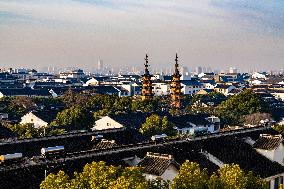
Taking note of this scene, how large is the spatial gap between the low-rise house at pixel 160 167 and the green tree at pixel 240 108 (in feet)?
151

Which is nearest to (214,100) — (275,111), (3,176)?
(275,111)

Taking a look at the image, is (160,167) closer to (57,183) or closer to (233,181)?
(233,181)

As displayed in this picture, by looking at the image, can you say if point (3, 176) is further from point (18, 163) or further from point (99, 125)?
point (99, 125)

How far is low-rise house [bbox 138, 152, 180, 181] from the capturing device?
65.9 ft

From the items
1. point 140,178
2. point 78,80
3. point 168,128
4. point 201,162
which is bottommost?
point 78,80

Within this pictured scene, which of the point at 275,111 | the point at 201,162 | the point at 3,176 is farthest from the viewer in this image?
the point at 275,111

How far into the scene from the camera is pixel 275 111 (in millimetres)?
77000

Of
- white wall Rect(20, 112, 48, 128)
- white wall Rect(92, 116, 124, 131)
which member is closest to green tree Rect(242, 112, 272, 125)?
white wall Rect(92, 116, 124, 131)

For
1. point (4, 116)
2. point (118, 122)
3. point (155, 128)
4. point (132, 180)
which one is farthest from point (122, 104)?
point (132, 180)

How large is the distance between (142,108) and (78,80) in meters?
102

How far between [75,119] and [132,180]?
37774mm

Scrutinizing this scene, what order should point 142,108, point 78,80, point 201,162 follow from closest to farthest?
point 201,162, point 142,108, point 78,80

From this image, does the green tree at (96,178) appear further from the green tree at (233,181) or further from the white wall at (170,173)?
the white wall at (170,173)

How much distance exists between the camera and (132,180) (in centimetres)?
1407
